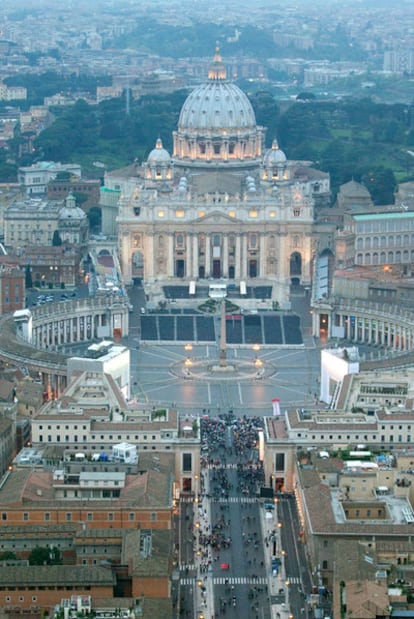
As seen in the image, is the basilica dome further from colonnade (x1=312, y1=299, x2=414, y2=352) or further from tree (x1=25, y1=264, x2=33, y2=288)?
colonnade (x1=312, y1=299, x2=414, y2=352)

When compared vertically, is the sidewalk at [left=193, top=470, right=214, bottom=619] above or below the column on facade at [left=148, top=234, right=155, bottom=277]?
above

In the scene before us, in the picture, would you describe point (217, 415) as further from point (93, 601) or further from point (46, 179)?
point (46, 179)

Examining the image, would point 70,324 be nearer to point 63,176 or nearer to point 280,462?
point 280,462

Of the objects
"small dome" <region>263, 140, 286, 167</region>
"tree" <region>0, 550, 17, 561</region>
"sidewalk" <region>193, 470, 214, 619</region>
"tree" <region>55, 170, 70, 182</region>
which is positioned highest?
"small dome" <region>263, 140, 286, 167</region>

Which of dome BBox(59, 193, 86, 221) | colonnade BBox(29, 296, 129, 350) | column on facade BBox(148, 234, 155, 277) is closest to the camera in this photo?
colonnade BBox(29, 296, 129, 350)

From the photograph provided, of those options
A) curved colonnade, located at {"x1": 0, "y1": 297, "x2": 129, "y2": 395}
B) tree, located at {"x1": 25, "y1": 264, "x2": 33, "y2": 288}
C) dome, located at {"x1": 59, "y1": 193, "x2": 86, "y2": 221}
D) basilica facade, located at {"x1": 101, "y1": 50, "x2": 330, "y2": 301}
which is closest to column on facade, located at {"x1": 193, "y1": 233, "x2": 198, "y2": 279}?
basilica facade, located at {"x1": 101, "y1": 50, "x2": 330, "y2": 301}

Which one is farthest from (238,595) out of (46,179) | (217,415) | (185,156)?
A: (46,179)
